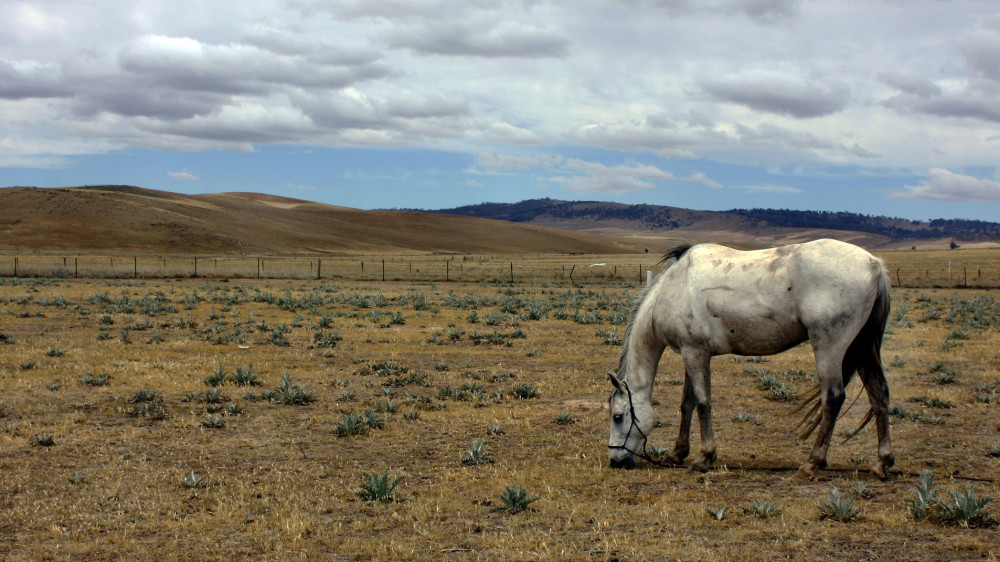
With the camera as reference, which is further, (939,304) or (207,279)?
(207,279)

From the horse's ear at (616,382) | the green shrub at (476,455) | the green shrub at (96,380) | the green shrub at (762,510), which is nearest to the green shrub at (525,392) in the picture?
the green shrub at (476,455)

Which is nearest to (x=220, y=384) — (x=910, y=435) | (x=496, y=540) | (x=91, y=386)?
(x=91, y=386)

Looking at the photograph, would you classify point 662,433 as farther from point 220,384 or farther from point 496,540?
point 220,384

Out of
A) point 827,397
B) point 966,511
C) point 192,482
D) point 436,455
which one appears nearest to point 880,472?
point 827,397

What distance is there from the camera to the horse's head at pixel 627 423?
8.33 meters

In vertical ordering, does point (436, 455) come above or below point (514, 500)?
below

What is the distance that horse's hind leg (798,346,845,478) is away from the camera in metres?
7.83

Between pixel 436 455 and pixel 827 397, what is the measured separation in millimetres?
4623

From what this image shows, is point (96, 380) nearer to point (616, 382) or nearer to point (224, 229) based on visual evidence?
point (616, 382)

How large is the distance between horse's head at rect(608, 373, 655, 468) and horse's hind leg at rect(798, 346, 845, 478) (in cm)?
172

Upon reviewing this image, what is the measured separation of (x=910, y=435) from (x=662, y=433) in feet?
10.9

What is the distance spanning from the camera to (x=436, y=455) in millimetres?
9406

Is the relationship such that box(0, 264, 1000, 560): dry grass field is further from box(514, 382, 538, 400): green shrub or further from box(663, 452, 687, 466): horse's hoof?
box(663, 452, 687, 466): horse's hoof

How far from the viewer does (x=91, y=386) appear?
13508 millimetres
